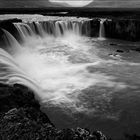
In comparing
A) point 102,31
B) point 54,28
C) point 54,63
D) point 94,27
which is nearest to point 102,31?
point 102,31

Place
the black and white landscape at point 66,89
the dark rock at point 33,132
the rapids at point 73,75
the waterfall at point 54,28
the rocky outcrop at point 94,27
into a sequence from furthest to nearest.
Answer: the rocky outcrop at point 94,27 → the waterfall at point 54,28 → the rapids at point 73,75 → the black and white landscape at point 66,89 → the dark rock at point 33,132

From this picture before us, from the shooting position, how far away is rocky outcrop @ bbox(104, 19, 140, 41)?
2855cm

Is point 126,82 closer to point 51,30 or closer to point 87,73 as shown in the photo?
point 87,73

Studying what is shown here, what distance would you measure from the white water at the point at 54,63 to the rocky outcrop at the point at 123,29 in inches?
149

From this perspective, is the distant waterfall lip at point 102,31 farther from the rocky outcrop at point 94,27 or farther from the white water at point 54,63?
the white water at point 54,63

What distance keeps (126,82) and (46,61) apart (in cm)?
805

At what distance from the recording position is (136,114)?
30.9ft

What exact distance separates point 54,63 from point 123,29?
51.8ft

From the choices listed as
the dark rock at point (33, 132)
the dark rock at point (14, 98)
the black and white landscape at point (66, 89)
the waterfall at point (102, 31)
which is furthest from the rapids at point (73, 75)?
the waterfall at point (102, 31)

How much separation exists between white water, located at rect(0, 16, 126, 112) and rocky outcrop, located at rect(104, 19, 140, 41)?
3782mm

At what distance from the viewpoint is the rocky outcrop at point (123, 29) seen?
93.7 feet

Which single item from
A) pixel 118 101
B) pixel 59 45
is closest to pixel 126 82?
pixel 118 101

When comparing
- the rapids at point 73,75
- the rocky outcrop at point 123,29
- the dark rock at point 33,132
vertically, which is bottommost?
the rapids at point 73,75

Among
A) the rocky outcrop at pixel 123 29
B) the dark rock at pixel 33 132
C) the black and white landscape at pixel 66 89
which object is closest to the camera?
the dark rock at pixel 33 132
